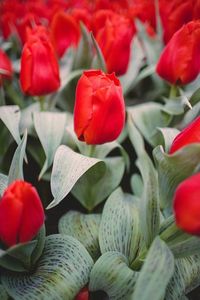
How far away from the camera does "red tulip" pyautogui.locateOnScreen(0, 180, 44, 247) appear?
0.47m

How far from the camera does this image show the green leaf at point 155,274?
1.36 ft

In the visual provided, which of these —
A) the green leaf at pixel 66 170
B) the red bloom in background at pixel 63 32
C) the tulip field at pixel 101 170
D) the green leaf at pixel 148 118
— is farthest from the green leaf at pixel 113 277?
the red bloom in background at pixel 63 32

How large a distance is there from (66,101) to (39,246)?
39 centimetres

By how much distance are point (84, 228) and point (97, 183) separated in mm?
90

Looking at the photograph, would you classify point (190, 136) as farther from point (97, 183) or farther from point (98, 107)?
point (97, 183)

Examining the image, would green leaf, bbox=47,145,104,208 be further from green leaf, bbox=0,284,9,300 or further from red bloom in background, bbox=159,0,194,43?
red bloom in background, bbox=159,0,194,43

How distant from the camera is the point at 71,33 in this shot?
3.00ft

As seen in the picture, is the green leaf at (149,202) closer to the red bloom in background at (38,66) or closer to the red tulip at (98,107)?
the red tulip at (98,107)

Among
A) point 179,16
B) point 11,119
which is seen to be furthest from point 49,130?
point 179,16

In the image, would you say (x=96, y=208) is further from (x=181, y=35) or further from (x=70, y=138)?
(x=181, y=35)

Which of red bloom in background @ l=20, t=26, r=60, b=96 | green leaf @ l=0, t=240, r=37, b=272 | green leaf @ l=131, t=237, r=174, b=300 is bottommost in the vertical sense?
green leaf @ l=0, t=240, r=37, b=272

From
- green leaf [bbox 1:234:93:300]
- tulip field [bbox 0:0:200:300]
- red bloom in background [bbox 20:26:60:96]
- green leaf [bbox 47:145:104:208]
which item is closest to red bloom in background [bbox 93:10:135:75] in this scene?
tulip field [bbox 0:0:200:300]

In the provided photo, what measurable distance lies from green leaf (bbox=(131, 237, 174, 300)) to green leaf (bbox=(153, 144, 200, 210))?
0.35 ft

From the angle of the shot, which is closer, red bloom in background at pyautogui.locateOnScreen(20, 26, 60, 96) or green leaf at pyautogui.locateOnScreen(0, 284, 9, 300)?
green leaf at pyautogui.locateOnScreen(0, 284, 9, 300)
